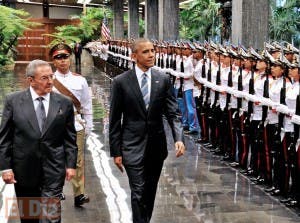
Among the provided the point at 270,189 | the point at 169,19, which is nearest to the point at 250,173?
the point at 270,189

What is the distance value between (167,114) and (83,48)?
3977cm

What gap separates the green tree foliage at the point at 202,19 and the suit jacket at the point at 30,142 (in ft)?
66.4

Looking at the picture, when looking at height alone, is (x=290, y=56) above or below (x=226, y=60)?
above

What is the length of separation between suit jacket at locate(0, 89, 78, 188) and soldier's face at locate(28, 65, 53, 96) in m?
0.08

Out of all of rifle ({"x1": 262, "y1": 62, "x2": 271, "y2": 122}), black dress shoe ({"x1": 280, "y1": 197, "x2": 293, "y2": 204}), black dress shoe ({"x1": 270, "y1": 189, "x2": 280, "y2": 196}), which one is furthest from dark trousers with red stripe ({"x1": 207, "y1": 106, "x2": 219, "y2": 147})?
black dress shoe ({"x1": 280, "y1": 197, "x2": 293, "y2": 204})

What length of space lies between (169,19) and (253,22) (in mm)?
8936

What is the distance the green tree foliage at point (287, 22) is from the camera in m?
17.8

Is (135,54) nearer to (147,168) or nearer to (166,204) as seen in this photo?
(147,168)

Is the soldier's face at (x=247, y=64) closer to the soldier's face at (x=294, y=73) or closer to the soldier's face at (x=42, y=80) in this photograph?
the soldier's face at (x=294, y=73)

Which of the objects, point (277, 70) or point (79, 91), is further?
point (277, 70)

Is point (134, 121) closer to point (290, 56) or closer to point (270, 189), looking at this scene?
point (270, 189)

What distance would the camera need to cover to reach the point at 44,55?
51.6 metres

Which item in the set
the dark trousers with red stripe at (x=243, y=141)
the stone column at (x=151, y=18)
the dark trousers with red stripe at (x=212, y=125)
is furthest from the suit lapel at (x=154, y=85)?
the stone column at (x=151, y=18)

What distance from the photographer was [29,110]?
14.5ft
